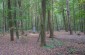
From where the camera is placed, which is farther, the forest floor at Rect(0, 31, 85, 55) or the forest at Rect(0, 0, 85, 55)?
the forest at Rect(0, 0, 85, 55)

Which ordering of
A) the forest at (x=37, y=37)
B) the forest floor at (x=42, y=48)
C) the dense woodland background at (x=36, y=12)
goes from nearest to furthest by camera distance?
the forest floor at (x=42, y=48) → the forest at (x=37, y=37) → the dense woodland background at (x=36, y=12)

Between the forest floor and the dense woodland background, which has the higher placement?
the dense woodland background

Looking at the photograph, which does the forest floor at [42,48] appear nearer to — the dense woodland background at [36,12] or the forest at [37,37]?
the forest at [37,37]

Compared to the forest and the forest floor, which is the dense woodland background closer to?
the forest

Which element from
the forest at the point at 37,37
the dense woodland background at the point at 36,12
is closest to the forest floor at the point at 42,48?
the forest at the point at 37,37

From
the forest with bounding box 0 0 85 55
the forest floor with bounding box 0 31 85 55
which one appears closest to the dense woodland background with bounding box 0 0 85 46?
the forest with bounding box 0 0 85 55

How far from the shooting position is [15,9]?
1794 cm

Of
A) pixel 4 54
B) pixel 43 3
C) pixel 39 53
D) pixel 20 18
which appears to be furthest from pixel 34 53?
pixel 20 18

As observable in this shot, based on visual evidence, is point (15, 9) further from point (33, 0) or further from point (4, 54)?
point (33, 0)

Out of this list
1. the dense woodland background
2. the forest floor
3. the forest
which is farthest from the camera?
the dense woodland background

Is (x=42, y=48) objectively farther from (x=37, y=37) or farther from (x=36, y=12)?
(x=36, y=12)

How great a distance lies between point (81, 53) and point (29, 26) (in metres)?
52.0

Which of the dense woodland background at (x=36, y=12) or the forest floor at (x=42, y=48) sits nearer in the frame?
the forest floor at (x=42, y=48)

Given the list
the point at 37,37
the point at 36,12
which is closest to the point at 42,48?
the point at 37,37
